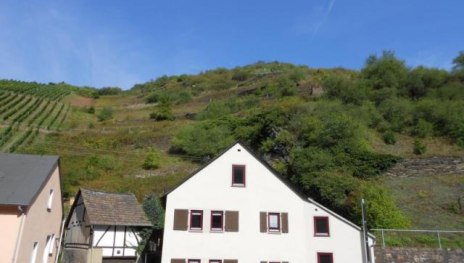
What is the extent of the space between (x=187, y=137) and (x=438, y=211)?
3031 centimetres

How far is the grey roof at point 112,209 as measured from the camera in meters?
21.7

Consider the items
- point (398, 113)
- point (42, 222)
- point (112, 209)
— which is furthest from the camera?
point (398, 113)

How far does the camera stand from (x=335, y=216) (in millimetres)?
22375

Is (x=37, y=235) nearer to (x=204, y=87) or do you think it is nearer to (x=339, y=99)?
(x=339, y=99)

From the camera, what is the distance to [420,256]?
2109 centimetres

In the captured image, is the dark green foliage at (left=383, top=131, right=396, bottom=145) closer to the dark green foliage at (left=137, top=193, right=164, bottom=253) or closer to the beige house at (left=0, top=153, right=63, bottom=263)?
the dark green foliage at (left=137, top=193, right=164, bottom=253)

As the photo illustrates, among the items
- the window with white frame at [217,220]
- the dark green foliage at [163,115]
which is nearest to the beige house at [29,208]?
the window with white frame at [217,220]

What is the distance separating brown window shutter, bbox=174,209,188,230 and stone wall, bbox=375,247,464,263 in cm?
1108

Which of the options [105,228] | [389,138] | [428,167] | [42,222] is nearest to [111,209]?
[105,228]

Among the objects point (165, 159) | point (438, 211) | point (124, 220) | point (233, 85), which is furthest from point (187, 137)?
point (233, 85)

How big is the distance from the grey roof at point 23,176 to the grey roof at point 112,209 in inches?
136

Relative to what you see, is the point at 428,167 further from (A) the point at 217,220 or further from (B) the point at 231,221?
(A) the point at 217,220

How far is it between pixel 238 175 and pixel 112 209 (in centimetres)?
790

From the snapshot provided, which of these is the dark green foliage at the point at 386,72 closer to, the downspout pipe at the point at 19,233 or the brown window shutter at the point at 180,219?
the brown window shutter at the point at 180,219
